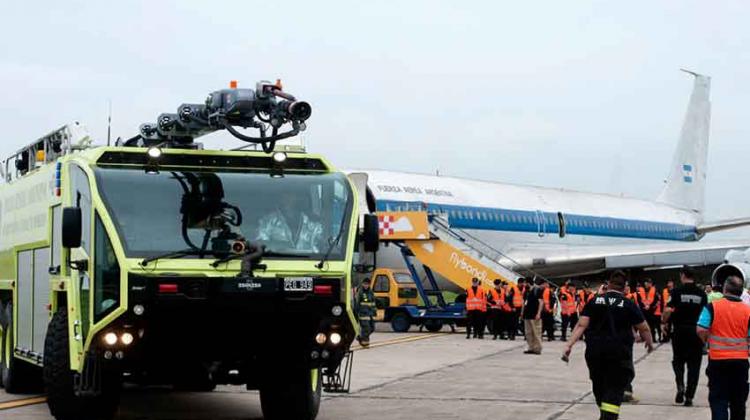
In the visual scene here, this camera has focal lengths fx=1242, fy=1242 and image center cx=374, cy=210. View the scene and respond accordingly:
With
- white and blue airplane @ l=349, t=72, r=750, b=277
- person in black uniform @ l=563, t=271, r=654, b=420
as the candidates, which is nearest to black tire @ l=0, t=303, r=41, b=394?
person in black uniform @ l=563, t=271, r=654, b=420

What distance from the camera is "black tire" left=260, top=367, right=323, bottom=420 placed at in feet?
37.6

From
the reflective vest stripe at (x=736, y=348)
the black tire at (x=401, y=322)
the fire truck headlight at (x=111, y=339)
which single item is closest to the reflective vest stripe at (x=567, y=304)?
the black tire at (x=401, y=322)

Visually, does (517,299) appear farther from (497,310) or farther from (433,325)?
(433,325)

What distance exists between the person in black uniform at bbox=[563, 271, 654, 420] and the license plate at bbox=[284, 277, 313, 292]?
2.56 meters

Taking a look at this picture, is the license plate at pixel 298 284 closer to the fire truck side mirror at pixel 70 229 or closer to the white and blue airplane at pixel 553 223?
the fire truck side mirror at pixel 70 229

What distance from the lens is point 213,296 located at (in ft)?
32.7

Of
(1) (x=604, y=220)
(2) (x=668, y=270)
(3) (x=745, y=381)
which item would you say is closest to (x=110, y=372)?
(3) (x=745, y=381)

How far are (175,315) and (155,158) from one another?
1.53 m

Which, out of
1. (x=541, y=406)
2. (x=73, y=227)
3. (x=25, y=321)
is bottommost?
(x=541, y=406)

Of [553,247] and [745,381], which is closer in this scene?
[745,381]

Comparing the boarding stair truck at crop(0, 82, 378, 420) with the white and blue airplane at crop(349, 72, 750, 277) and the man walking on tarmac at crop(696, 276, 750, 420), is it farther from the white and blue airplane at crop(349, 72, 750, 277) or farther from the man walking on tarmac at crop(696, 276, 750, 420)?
the white and blue airplane at crop(349, 72, 750, 277)

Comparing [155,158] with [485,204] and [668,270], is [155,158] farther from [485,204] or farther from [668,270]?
[668,270]

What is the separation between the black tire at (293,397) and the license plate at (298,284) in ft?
4.24

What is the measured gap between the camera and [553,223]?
42125mm
